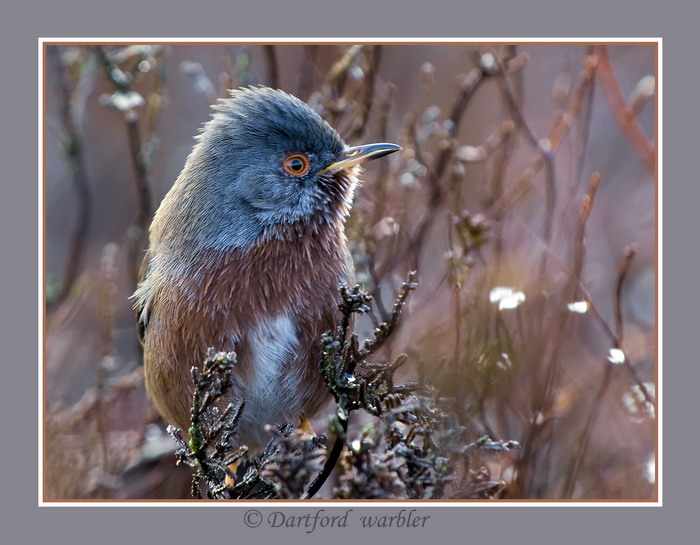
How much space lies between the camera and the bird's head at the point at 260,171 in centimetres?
435

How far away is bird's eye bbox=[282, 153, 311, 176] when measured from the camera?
175 inches

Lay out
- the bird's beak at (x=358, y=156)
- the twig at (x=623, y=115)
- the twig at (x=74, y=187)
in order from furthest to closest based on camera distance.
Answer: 1. the twig at (x=74, y=187)
2. the twig at (x=623, y=115)
3. the bird's beak at (x=358, y=156)

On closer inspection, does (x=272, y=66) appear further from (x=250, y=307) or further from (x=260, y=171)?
(x=250, y=307)

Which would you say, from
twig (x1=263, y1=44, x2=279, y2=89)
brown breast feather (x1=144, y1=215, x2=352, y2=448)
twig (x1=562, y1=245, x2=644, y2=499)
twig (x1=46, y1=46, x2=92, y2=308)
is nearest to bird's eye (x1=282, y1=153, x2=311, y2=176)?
brown breast feather (x1=144, y1=215, x2=352, y2=448)

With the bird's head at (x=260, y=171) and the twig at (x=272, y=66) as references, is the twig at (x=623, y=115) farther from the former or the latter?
the twig at (x=272, y=66)

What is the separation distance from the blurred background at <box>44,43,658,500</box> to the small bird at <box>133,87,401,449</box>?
1.89ft

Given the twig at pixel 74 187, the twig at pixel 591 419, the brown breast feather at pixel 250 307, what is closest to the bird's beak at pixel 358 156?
the brown breast feather at pixel 250 307

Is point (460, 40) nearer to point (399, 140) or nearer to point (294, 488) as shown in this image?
point (399, 140)

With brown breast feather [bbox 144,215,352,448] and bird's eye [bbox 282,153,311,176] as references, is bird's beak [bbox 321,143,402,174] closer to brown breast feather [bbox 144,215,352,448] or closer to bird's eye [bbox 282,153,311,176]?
bird's eye [bbox 282,153,311,176]

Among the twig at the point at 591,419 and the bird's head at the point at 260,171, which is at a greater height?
the bird's head at the point at 260,171

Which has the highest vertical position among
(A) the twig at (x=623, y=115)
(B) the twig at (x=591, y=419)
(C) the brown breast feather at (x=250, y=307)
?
(A) the twig at (x=623, y=115)

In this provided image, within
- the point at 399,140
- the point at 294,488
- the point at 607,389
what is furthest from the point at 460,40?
the point at 294,488

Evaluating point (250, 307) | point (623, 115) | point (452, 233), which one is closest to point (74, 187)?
point (250, 307)

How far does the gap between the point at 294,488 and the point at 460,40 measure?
2525mm
